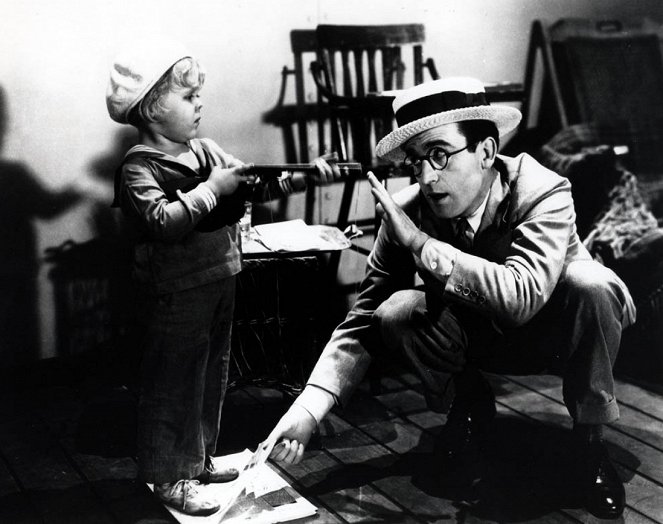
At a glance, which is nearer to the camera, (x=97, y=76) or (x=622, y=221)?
(x=97, y=76)

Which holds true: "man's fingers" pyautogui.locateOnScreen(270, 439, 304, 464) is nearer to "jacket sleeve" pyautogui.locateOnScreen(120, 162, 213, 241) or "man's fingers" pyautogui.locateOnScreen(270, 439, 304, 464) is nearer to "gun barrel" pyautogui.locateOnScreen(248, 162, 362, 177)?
"jacket sleeve" pyautogui.locateOnScreen(120, 162, 213, 241)

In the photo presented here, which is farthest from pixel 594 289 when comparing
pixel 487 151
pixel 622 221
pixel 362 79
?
pixel 362 79

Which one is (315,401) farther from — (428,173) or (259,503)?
(428,173)

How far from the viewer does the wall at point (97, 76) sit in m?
2.52

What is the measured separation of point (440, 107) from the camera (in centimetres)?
196

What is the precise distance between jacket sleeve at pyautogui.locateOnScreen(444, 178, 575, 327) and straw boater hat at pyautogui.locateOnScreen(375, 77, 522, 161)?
250mm

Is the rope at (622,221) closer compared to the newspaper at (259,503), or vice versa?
the newspaper at (259,503)

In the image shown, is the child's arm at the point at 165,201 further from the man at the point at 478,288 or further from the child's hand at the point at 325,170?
the man at the point at 478,288

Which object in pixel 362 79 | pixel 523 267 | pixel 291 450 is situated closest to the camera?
pixel 291 450

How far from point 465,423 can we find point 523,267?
0.66 m

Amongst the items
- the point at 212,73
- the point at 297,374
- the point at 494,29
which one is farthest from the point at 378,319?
the point at 494,29

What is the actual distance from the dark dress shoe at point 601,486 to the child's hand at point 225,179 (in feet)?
3.67

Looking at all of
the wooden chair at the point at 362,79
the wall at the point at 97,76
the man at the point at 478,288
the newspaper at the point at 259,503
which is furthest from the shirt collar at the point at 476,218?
the wall at the point at 97,76

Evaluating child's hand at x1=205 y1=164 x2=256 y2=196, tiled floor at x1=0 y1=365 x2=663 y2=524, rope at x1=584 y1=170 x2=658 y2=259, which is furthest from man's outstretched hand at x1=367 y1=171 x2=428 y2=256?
rope at x1=584 y1=170 x2=658 y2=259
